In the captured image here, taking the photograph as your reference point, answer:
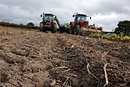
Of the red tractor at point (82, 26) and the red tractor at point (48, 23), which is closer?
the red tractor at point (82, 26)

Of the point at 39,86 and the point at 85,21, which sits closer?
the point at 39,86

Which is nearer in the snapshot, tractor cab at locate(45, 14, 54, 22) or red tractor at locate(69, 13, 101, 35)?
red tractor at locate(69, 13, 101, 35)

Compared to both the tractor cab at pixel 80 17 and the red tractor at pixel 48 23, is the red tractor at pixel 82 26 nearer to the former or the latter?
the tractor cab at pixel 80 17

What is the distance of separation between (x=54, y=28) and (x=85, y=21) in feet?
10.7

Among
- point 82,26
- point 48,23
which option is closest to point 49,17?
point 48,23

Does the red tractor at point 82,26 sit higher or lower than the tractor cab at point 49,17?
lower

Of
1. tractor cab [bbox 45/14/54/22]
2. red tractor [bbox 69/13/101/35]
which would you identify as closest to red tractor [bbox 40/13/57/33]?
tractor cab [bbox 45/14/54/22]

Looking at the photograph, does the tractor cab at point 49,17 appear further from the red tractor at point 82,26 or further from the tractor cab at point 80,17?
the tractor cab at point 80,17

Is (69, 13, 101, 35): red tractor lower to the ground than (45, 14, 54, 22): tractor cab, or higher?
lower

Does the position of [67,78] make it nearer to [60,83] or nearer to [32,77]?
[60,83]

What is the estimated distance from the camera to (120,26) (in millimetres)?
27047

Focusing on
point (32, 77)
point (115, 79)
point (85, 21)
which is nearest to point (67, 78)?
point (32, 77)

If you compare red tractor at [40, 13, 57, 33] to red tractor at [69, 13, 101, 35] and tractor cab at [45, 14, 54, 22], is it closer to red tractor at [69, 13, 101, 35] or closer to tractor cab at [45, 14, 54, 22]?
tractor cab at [45, 14, 54, 22]

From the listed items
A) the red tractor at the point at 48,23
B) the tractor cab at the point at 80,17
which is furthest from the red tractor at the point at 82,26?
the red tractor at the point at 48,23
